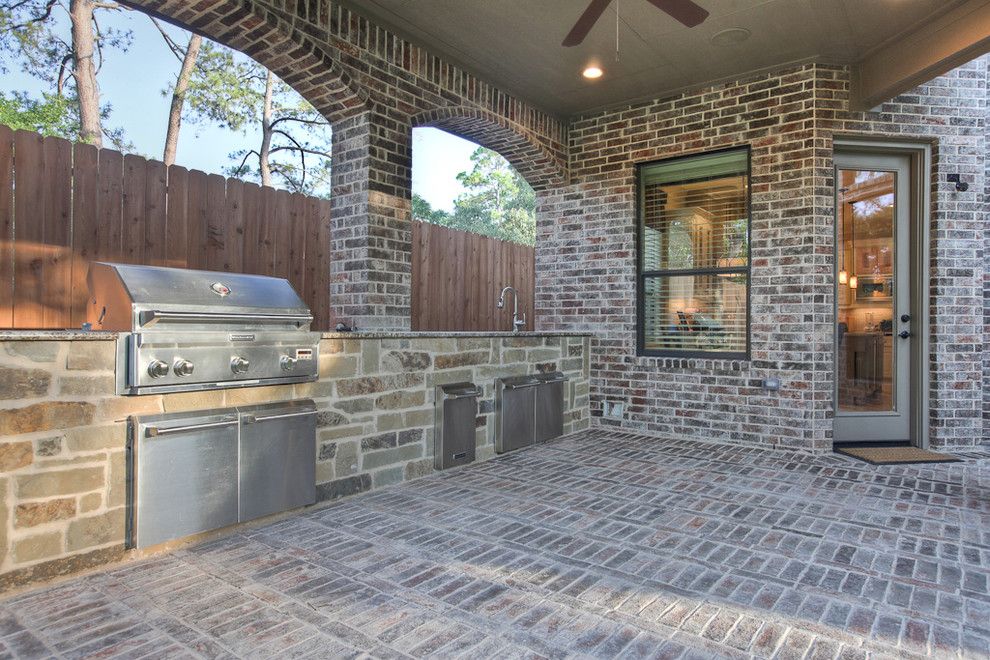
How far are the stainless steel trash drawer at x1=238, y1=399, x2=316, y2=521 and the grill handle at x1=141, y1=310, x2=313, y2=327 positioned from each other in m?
0.45

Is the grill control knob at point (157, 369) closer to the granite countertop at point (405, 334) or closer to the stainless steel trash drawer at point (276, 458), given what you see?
the stainless steel trash drawer at point (276, 458)

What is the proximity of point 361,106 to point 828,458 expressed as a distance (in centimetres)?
443

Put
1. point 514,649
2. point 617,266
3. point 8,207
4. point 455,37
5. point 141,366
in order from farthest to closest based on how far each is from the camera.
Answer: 1. point 617,266
2. point 455,37
3. point 8,207
4. point 141,366
5. point 514,649

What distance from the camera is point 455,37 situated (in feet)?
14.6

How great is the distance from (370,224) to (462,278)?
8.26 feet

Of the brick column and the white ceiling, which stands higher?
the white ceiling

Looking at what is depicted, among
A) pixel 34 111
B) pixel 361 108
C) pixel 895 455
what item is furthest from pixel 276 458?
pixel 34 111

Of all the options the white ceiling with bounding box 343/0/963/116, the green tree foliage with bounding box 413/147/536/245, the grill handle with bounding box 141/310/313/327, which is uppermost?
the green tree foliage with bounding box 413/147/536/245

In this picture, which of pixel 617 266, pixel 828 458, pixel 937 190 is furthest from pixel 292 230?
pixel 937 190

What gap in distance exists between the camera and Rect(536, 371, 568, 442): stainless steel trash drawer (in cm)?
507

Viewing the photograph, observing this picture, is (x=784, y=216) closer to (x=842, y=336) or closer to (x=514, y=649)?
(x=842, y=336)

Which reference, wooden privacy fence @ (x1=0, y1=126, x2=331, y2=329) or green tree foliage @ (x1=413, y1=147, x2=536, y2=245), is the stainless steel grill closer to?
wooden privacy fence @ (x1=0, y1=126, x2=331, y2=329)

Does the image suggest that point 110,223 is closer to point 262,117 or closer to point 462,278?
point 462,278

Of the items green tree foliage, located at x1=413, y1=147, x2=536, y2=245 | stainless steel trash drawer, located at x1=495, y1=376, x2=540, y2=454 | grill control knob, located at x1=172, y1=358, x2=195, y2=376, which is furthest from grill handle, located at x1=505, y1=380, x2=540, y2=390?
green tree foliage, located at x1=413, y1=147, x2=536, y2=245
